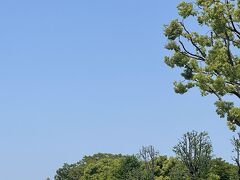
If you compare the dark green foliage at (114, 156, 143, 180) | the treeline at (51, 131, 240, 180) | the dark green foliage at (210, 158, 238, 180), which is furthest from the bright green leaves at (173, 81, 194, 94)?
the dark green foliage at (114, 156, 143, 180)

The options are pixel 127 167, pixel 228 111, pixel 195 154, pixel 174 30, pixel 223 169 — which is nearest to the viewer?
pixel 228 111

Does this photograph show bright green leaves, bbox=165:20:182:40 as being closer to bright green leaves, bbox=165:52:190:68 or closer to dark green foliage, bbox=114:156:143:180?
bright green leaves, bbox=165:52:190:68

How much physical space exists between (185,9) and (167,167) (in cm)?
5820

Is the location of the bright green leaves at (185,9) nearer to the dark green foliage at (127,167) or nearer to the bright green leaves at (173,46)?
the bright green leaves at (173,46)

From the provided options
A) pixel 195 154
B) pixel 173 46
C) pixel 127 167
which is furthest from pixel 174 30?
pixel 127 167

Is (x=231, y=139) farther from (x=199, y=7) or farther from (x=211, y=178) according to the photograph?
(x=199, y=7)

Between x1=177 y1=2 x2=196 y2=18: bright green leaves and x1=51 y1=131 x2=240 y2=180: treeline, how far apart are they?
2395 cm

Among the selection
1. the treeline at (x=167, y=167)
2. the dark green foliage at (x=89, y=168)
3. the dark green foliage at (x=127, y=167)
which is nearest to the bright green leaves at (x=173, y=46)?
the treeline at (x=167, y=167)

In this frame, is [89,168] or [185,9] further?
[89,168]

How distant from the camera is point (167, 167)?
74.1 meters

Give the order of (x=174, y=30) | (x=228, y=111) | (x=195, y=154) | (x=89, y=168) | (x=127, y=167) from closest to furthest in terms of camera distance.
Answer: (x=228, y=111)
(x=174, y=30)
(x=195, y=154)
(x=127, y=167)
(x=89, y=168)

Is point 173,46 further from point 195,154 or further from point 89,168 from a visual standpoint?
point 89,168

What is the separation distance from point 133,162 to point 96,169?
76.4 ft

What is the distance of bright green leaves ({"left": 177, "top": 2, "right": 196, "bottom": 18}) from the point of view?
689 inches
